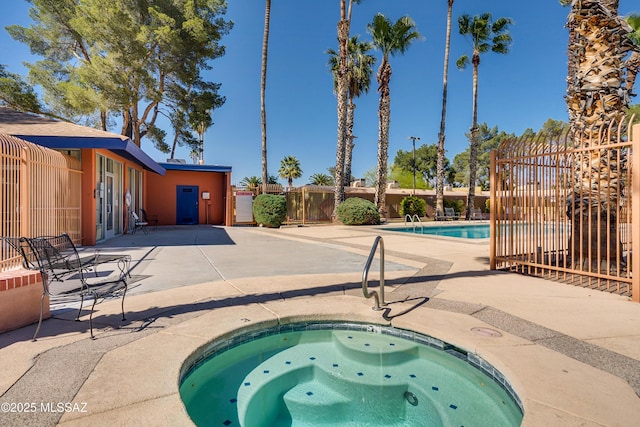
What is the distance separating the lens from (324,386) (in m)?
2.93

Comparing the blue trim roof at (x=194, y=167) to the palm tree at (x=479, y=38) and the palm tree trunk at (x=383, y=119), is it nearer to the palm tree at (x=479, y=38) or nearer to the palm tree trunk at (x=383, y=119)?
the palm tree trunk at (x=383, y=119)

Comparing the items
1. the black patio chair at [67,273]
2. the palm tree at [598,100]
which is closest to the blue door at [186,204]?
the black patio chair at [67,273]

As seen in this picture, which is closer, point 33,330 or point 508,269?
point 33,330

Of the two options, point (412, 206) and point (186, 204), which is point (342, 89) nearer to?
point (412, 206)

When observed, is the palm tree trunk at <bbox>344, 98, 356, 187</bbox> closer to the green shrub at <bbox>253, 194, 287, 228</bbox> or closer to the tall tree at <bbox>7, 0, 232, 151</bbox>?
the green shrub at <bbox>253, 194, 287, 228</bbox>

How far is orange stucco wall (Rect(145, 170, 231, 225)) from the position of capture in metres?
18.2

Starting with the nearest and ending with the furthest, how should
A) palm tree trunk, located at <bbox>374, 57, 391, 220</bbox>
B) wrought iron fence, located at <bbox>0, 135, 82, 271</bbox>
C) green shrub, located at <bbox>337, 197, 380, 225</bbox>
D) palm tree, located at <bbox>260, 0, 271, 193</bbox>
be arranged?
wrought iron fence, located at <bbox>0, 135, 82, 271</bbox> < green shrub, located at <bbox>337, 197, 380, 225</bbox> < palm tree, located at <bbox>260, 0, 271, 193</bbox> < palm tree trunk, located at <bbox>374, 57, 391, 220</bbox>

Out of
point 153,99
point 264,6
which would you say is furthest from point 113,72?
point 264,6

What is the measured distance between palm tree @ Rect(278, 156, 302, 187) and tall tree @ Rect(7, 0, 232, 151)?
2923 centimetres

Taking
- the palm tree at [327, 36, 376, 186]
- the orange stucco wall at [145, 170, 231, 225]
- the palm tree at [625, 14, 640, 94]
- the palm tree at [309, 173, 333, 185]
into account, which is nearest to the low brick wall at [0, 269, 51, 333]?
the palm tree at [625, 14, 640, 94]

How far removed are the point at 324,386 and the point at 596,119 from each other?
255 inches

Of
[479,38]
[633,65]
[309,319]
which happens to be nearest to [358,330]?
[309,319]

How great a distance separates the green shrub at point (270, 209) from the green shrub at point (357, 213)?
3.50 metres

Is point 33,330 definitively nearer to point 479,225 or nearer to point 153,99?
point 153,99
